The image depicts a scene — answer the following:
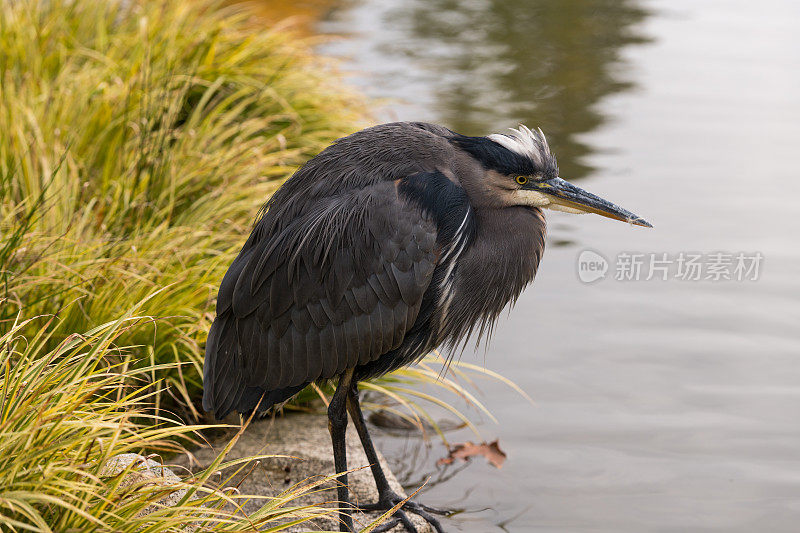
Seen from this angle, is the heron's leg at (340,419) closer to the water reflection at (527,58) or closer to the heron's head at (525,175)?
the heron's head at (525,175)

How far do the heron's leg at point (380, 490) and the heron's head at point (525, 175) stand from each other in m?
0.99

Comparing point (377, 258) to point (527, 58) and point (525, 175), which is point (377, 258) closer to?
point (525, 175)

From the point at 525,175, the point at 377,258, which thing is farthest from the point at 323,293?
the point at 525,175

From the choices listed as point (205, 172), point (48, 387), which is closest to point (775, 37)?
point (205, 172)

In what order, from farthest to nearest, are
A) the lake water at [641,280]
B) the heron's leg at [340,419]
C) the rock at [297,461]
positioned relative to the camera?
the lake water at [641,280] < the rock at [297,461] < the heron's leg at [340,419]

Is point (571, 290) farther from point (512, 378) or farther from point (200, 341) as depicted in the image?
point (200, 341)

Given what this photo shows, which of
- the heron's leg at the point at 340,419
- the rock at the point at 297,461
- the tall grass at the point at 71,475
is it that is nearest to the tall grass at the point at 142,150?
the rock at the point at 297,461

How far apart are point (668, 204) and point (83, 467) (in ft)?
17.7

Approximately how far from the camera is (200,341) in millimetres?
4281

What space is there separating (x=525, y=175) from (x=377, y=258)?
0.63 meters

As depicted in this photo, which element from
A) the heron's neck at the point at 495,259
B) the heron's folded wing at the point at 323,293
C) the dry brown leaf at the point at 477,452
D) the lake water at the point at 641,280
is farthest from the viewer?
the dry brown leaf at the point at 477,452

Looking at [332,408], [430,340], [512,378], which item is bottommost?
[512,378]

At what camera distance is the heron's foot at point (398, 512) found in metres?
3.90

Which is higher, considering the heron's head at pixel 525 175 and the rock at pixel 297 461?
the heron's head at pixel 525 175
